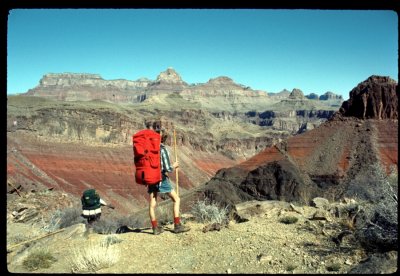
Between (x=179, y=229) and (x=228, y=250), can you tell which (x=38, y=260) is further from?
(x=228, y=250)

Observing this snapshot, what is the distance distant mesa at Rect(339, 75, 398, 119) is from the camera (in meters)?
43.4

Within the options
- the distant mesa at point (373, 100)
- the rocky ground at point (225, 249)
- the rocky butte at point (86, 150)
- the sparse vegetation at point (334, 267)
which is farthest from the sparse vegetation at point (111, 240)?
the distant mesa at point (373, 100)

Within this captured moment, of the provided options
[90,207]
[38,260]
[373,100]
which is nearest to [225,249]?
[38,260]

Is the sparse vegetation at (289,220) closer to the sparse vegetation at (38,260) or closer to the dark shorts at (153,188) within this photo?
the dark shorts at (153,188)

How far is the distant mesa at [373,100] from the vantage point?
4344 cm

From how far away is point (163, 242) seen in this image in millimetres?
6297

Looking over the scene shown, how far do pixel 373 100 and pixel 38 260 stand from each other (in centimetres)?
4414

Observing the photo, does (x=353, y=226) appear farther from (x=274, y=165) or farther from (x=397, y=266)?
(x=274, y=165)

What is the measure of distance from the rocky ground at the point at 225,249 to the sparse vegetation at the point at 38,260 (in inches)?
3.1

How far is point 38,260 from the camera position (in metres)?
5.89

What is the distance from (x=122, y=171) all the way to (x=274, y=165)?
1329 inches

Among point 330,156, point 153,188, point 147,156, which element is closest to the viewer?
point 147,156
